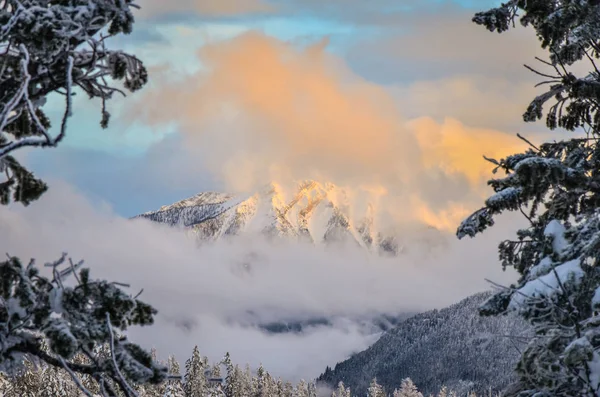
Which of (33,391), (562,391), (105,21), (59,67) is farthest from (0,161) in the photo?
(33,391)

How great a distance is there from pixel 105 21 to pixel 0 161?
1.51 meters

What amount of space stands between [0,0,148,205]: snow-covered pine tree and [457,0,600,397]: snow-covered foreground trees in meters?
4.26

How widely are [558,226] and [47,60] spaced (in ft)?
20.2

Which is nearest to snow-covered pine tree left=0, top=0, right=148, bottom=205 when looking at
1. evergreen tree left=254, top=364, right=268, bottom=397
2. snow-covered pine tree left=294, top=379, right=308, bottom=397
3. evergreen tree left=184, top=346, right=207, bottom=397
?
evergreen tree left=184, top=346, right=207, bottom=397

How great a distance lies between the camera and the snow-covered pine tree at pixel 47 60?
5629mm

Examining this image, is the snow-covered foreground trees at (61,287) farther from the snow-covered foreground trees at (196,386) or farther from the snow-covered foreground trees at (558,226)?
the snow-covered foreground trees at (196,386)

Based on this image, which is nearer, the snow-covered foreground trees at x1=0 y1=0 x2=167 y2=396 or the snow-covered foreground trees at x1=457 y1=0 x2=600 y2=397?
the snow-covered foreground trees at x1=0 y1=0 x2=167 y2=396

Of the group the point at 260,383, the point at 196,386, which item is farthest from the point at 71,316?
the point at 260,383

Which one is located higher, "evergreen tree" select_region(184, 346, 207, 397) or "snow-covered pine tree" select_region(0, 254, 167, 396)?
"evergreen tree" select_region(184, 346, 207, 397)

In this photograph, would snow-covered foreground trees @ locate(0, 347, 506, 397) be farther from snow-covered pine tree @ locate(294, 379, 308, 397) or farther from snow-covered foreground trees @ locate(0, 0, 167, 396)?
snow-covered foreground trees @ locate(0, 0, 167, 396)

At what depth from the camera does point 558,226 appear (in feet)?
30.3

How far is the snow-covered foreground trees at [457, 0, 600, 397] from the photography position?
25.6 feet

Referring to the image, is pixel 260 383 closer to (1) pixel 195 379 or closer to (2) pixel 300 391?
(2) pixel 300 391

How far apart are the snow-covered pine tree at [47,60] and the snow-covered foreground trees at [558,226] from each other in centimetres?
426
